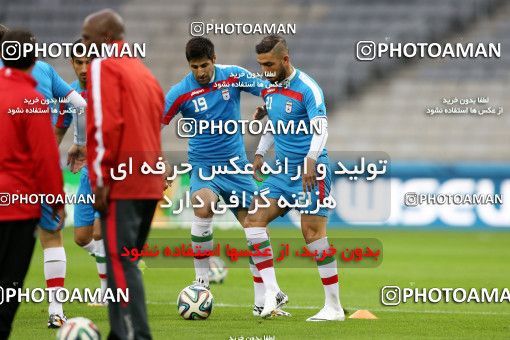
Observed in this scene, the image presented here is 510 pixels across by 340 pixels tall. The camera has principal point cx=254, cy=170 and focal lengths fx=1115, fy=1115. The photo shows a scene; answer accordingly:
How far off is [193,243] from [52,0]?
648 inches

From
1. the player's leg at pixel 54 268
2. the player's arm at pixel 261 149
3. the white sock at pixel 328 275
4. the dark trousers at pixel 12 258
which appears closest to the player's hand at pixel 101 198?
the dark trousers at pixel 12 258

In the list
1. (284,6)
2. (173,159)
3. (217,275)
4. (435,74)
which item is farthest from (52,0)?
(217,275)

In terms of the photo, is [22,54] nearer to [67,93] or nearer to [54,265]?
[67,93]

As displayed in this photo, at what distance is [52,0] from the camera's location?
2559 centimetres

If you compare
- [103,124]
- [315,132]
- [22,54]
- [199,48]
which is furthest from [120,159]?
[199,48]

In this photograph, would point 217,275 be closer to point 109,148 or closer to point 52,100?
point 52,100

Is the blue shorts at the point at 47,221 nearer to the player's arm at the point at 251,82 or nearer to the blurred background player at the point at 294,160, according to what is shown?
the blurred background player at the point at 294,160

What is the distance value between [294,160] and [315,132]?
63cm

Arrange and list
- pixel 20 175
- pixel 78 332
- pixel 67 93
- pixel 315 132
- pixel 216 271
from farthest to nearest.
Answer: pixel 216 271 < pixel 67 93 < pixel 315 132 < pixel 20 175 < pixel 78 332

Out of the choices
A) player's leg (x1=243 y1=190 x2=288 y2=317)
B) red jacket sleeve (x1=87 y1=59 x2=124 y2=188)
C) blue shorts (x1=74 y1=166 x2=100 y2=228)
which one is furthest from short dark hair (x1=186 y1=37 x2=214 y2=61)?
red jacket sleeve (x1=87 y1=59 x2=124 y2=188)

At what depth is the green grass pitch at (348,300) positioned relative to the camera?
27.2 ft

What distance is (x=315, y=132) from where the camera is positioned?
885cm

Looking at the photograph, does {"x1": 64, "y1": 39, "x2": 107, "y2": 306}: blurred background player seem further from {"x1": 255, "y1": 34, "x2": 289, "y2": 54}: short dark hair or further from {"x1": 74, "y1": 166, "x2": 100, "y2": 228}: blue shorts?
{"x1": 255, "y1": 34, "x2": 289, "y2": 54}: short dark hair

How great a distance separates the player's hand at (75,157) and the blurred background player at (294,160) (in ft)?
5.05
